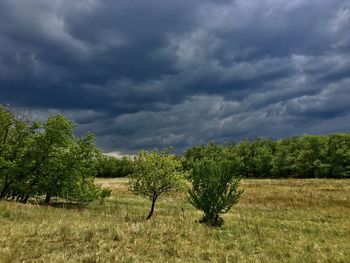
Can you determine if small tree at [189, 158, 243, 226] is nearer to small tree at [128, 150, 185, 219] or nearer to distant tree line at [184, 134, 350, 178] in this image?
small tree at [128, 150, 185, 219]

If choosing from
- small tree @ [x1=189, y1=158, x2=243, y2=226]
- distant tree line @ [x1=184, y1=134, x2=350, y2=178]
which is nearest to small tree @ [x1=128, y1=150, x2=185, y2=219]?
small tree @ [x1=189, y1=158, x2=243, y2=226]

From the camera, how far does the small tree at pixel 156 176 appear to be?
30047mm

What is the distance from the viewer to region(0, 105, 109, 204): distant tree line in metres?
36.2

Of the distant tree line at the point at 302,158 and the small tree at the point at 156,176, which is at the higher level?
the distant tree line at the point at 302,158

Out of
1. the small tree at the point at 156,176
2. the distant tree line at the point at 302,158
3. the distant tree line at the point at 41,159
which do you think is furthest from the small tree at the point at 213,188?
the distant tree line at the point at 302,158

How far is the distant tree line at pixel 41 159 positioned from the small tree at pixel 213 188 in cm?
2038

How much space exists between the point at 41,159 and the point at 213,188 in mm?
23452

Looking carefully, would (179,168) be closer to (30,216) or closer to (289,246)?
(30,216)

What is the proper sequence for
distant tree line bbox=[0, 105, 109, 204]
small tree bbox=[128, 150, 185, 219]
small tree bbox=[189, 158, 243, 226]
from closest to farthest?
small tree bbox=[189, 158, 243, 226]
small tree bbox=[128, 150, 185, 219]
distant tree line bbox=[0, 105, 109, 204]

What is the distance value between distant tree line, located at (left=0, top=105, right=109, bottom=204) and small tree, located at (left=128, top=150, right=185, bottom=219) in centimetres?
946

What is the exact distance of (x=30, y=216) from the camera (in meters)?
19.8

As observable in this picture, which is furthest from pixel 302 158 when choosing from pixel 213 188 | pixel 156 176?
pixel 213 188

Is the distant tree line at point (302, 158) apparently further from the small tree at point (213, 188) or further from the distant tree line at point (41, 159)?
the small tree at point (213, 188)

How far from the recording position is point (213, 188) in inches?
783
